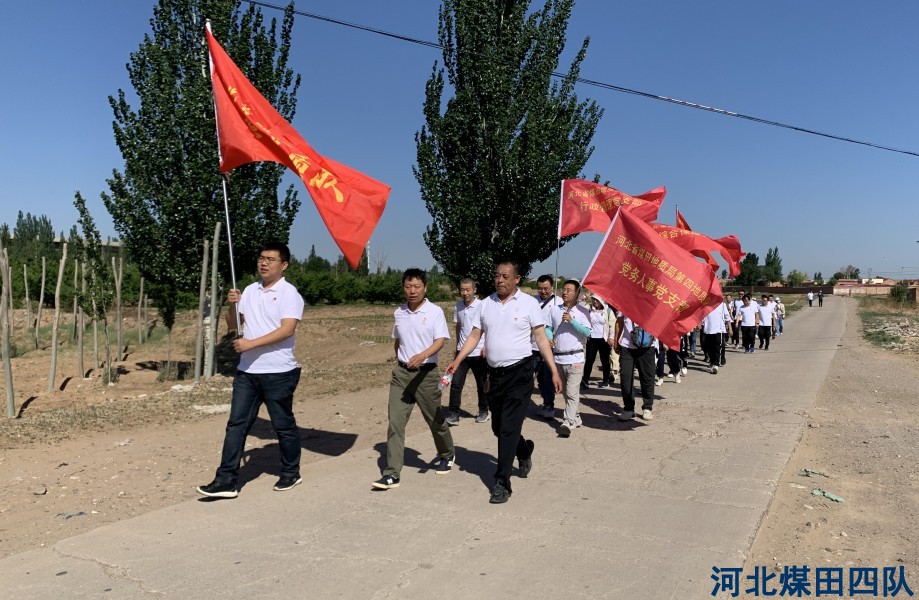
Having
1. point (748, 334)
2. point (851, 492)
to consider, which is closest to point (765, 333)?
point (748, 334)

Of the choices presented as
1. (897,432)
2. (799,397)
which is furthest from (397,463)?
(799,397)

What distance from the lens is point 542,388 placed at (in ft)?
29.9

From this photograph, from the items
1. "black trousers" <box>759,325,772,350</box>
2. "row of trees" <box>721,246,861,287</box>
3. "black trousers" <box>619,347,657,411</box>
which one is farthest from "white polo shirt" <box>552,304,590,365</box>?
"row of trees" <box>721,246,861,287</box>

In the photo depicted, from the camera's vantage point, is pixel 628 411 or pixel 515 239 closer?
pixel 628 411

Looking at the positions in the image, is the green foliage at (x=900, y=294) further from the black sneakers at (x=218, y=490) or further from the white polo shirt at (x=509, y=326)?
the black sneakers at (x=218, y=490)

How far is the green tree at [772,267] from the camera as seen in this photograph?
127000 mm

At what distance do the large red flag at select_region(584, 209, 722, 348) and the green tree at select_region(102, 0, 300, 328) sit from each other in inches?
314

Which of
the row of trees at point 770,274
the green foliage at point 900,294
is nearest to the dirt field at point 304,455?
the green foliage at point 900,294

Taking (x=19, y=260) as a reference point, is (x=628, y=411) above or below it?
below

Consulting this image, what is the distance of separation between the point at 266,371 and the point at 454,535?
1.90m

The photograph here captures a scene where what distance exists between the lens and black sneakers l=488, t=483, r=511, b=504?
519 cm

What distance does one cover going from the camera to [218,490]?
519 centimetres

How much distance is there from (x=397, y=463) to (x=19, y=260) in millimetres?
30230

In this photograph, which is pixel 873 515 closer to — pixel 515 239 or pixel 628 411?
pixel 628 411
